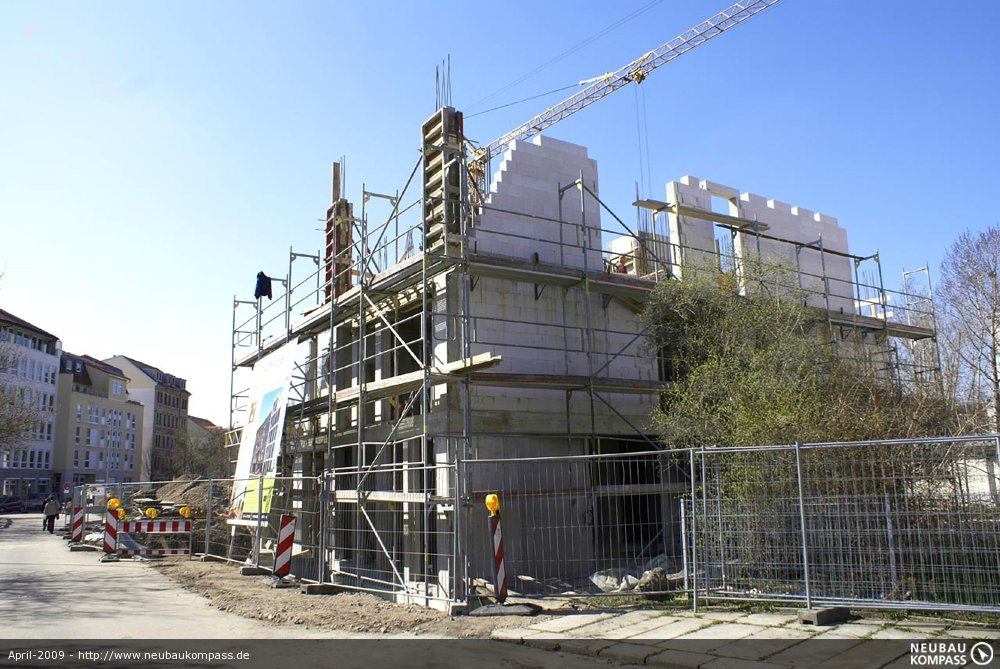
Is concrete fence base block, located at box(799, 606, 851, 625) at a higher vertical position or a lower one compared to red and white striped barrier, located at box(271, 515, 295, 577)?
lower

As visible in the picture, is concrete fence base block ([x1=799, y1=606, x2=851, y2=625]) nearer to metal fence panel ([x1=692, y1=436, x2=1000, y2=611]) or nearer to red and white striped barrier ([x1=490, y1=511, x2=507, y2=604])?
metal fence panel ([x1=692, y1=436, x2=1000, y2=611])

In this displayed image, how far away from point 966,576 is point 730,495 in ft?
9.05

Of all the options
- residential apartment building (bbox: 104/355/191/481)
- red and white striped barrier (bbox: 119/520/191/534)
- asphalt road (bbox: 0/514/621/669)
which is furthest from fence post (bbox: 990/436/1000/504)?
residential apartment building (bbox: 104/355/191/481)

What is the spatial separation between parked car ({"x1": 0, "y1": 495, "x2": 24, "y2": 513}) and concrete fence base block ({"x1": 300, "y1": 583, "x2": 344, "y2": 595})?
50.9m

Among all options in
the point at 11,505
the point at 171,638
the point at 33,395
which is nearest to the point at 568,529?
the point at 171,638

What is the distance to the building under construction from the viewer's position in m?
12.2

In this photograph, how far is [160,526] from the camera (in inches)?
609

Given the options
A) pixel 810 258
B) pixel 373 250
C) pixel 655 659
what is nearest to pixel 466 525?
pixel 655 659

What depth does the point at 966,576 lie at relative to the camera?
280 inches

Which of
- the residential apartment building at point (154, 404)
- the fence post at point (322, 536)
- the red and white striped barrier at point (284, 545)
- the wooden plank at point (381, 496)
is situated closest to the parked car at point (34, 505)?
the residential apartment building at point (154, 404)

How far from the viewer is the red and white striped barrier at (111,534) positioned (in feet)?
52.9

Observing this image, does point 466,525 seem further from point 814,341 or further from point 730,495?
point 814,341

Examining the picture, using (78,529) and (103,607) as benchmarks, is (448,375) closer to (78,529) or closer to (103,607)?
(103,607)

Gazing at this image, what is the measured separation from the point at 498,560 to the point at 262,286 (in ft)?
49.0
